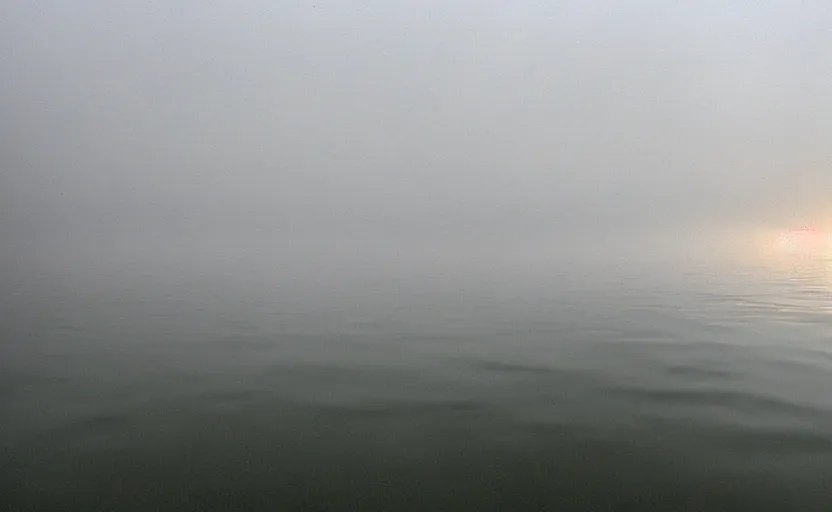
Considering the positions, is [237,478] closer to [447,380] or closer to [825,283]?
[447,380]

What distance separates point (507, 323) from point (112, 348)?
9395 millimetres

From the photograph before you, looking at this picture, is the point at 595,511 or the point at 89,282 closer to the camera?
the point at 595,511

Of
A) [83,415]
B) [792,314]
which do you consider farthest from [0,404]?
[792,314]

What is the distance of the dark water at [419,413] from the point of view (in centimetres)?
468

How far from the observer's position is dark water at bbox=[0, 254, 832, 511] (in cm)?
468

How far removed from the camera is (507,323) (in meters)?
13.5

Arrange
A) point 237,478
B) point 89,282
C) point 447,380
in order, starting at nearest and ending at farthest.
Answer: point 237,478 < point 447,380 < point 89,282

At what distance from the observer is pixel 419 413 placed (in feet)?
21.6

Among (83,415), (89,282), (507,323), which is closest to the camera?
(83,415)

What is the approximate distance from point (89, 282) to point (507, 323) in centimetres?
2329

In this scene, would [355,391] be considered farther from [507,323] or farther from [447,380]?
[507,323]

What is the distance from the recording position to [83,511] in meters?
4.32

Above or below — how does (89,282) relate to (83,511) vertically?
above

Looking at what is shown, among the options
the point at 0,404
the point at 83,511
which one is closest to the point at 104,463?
the point at 83,511
